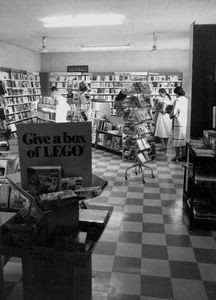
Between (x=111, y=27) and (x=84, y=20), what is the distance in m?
1.21

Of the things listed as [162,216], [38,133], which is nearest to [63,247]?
[38,133]

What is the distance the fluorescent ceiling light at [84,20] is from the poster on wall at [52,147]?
18.8ft

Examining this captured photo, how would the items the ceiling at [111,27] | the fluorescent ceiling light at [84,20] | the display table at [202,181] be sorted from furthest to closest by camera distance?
the fluorescent ceiling light at [84,20], the ceiling at [111,27], the display table at [202,181]

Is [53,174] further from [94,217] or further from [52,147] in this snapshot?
[94,217]

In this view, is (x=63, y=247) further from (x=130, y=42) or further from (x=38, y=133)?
(x=130, y=42)

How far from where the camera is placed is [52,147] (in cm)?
188

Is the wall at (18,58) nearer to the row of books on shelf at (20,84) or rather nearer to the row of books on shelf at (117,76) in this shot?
the row of books on shelf at (20,84)

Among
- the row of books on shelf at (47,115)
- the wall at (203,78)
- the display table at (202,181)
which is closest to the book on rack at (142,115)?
the wall at (203,78)

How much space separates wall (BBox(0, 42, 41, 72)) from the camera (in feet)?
36.8

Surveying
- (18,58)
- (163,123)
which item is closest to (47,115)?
(163,123)

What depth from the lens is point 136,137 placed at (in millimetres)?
6559

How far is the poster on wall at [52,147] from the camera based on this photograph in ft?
6.15

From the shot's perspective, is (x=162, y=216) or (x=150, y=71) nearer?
(x=162, y=216)

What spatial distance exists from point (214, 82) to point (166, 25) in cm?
414
